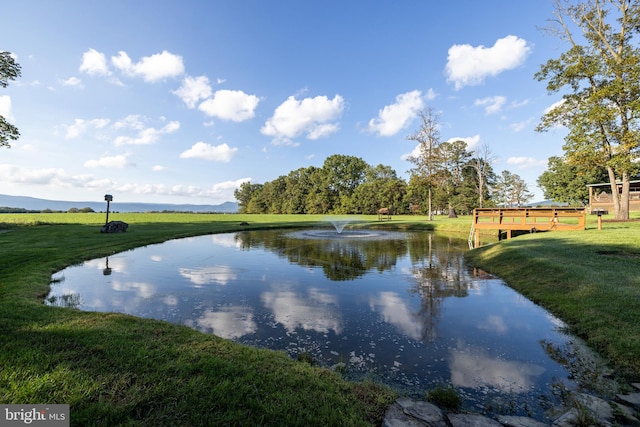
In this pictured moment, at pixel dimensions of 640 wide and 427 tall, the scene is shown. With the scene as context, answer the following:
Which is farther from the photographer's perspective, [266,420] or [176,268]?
Answer: [176,268]

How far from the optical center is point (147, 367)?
Result: 133 inches

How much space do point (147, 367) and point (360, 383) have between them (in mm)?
2647

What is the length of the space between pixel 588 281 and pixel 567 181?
6115 centimetres

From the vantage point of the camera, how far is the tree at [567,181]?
1935 inches

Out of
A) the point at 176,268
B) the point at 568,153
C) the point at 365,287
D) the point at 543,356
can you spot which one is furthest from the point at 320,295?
the point at 568,153

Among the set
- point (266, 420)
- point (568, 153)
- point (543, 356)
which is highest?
point (568, 153)

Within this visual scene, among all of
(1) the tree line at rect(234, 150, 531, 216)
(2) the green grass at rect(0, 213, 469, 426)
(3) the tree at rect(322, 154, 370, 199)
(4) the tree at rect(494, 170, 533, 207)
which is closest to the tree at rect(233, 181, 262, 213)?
(1) the tree line at rect(234, 150, 531, 216)

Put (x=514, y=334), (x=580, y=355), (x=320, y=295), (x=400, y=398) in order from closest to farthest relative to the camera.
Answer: (x=400, y=398)
(x=580, y=355)
(x=514, y=334)
(x=320, y=295)

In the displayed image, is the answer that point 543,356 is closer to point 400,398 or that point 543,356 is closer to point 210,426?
point 400,398

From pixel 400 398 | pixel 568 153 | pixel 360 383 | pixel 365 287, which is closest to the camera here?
pixel 400 398

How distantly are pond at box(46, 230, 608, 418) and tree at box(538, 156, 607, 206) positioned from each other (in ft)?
183

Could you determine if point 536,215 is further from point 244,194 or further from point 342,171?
→ point 244,194

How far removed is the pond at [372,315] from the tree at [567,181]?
55655mm

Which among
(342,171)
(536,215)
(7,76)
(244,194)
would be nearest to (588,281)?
(536,215)
